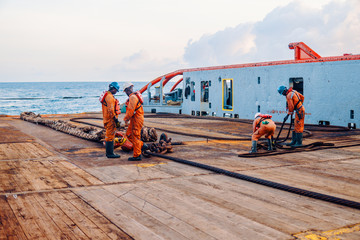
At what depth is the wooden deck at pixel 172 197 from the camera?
4492 mm

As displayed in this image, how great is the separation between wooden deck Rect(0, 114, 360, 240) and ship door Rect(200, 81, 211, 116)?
14.6 meters

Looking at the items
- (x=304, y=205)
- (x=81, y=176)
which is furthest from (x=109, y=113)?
(x=304, y=205)

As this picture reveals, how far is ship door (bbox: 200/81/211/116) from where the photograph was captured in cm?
2479

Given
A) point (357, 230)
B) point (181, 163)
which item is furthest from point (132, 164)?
point (357, 230)

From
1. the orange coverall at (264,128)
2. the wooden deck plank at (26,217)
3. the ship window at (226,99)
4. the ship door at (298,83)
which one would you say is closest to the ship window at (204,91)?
the ship window at (226,99)

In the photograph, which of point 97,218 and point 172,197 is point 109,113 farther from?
point 97,218

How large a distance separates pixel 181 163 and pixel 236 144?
12.3 feet

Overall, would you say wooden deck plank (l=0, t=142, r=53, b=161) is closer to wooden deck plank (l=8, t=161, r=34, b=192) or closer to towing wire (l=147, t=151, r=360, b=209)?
wooden deck plank (l=8, t=161, r=34, b=192)

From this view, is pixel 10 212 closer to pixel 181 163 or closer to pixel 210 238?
pixel 210 238

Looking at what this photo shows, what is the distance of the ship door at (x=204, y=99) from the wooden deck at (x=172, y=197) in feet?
47.9

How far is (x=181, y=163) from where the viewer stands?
8.75 m

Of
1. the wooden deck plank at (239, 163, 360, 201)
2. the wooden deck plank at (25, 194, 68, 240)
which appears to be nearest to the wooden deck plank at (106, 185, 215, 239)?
the wooden deck plank at (25, 194, 68, 240)

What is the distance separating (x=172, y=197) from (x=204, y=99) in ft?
64.3

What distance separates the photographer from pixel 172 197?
19.4 ft
